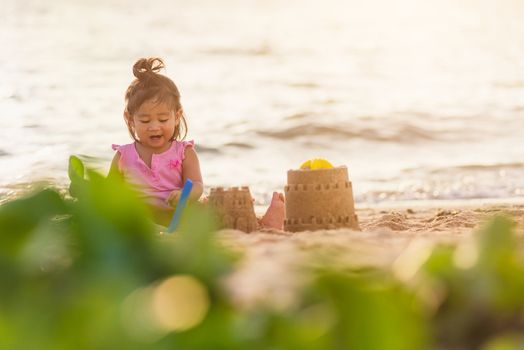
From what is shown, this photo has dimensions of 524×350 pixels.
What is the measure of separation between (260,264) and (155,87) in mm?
4677

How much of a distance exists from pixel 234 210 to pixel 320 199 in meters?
0.40

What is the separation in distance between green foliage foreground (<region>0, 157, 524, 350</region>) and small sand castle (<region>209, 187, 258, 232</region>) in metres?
3.90

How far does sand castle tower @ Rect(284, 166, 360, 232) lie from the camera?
15.2 feet

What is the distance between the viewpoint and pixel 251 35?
2289 cm

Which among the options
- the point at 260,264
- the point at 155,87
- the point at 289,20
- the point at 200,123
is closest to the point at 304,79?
the point at 200,123

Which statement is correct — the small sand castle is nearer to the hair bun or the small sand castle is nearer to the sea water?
the hair bun

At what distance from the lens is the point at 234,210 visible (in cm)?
467

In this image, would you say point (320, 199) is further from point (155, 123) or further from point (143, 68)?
point (143, 68)

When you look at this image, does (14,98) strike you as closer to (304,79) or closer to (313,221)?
(304,79)

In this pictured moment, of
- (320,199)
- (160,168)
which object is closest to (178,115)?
(160,168)

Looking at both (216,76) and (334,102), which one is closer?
(334,102)

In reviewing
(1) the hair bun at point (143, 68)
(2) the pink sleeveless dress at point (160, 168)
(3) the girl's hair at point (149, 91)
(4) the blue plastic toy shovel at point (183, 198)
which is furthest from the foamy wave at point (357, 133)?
(4) the blue plastic toy shovel at point (183, 198)

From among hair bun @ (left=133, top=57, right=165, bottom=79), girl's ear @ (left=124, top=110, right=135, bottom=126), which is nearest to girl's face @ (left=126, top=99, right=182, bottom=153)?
girl's ear @ (left=124, top=110, right=135, bottom=126)

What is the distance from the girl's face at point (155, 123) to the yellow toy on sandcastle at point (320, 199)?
1028 mm
